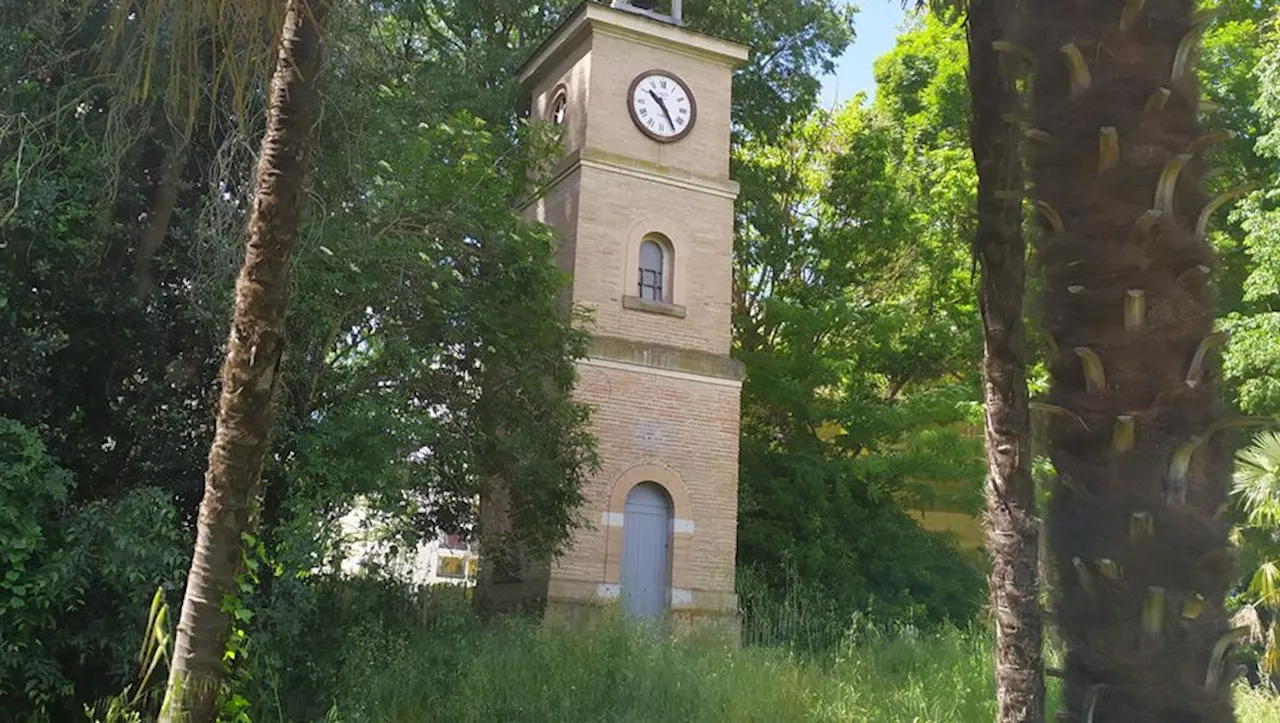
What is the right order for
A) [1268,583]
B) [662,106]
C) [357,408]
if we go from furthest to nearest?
[662,106] < [1268,583] < [357,408]

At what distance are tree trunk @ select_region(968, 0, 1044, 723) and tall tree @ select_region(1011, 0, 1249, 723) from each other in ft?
9.55

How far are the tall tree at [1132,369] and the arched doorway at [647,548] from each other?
48.9 feet

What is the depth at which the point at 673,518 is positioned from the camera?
733 inches

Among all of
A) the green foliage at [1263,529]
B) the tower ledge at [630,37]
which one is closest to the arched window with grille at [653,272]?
the tower ledge at [630,37]

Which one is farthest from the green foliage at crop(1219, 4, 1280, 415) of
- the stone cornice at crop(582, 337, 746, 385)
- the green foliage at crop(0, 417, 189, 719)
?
the green foliage at crop(0, 417, 189, 719)

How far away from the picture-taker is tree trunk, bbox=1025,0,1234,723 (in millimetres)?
3369

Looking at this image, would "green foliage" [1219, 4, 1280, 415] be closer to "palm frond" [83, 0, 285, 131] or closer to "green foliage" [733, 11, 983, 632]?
"green foliage" [733, 11, 983, 632]

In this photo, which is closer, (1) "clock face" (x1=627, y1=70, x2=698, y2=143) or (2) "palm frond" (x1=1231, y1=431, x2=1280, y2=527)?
(2) "palm frond" (x1=1231, y1=431, x2=1280, y2=527)

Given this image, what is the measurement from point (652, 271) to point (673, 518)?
4.49 meters

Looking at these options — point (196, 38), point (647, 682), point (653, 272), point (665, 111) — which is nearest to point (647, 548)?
point (653, 272)

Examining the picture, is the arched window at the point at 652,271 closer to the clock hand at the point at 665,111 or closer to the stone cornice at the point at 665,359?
the stone cornice at the point at 665,359

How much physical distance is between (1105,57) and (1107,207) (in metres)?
0.56

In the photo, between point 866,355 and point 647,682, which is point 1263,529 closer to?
point 866,355

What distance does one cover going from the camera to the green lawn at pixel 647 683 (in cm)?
945
